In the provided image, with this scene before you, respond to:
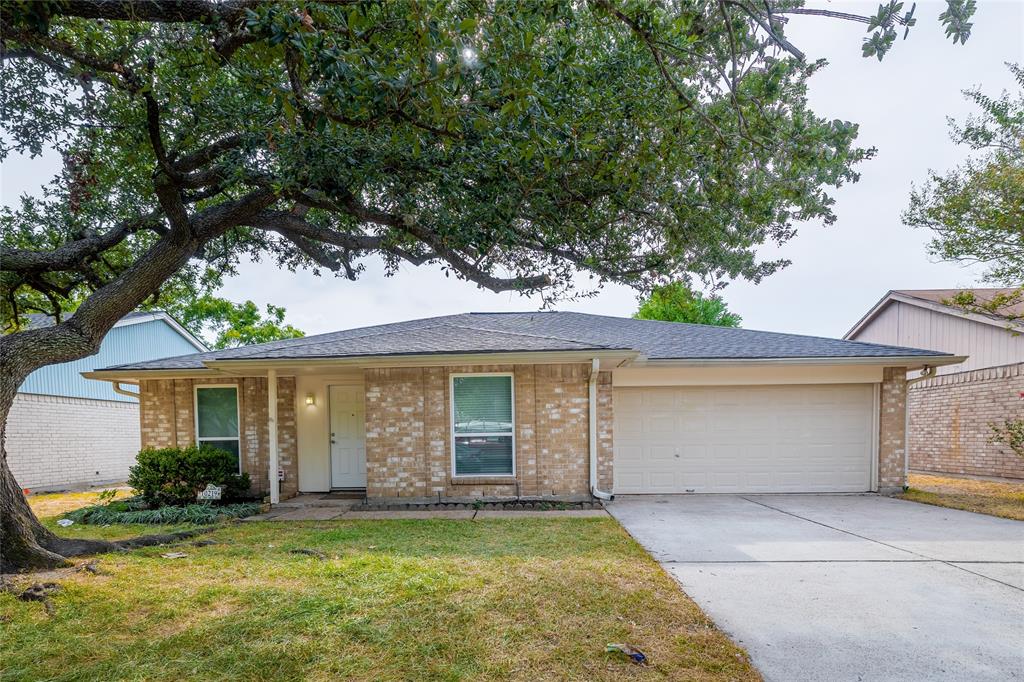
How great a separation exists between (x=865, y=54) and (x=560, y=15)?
6.69 feet

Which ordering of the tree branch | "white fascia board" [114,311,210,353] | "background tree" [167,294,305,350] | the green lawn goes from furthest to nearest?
"background tree" [167,294,305,350], "white fascia board" [114,311,210,353], the tree branch, the green lawn

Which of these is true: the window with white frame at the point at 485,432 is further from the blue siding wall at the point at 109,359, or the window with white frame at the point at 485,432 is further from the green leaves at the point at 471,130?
the blue siding wall at the point at 109,359

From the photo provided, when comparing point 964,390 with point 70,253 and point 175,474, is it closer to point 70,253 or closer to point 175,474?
point 175,474

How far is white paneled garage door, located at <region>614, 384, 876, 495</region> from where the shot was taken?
9.36 m

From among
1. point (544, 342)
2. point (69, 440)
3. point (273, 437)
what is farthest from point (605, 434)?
point (69, 440)

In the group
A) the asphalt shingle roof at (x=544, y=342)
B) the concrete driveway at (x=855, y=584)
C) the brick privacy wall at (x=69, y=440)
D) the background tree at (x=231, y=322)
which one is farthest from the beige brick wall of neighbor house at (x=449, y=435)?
the background tree at (x=231, y=322)

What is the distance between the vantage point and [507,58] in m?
3.25

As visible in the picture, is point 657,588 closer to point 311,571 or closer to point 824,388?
point 311,571

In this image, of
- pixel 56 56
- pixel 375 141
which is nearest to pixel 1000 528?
pixel 375 141

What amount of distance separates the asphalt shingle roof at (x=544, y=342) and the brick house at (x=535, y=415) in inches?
2.8

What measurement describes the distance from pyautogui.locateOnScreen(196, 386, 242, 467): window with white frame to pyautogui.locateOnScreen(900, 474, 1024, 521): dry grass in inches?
484

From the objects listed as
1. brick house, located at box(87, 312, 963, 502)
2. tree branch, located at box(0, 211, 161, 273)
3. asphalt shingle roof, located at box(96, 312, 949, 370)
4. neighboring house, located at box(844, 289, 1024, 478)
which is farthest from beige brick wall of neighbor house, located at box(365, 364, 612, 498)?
neighboring house, located at box(844, 289, 1024, 478)

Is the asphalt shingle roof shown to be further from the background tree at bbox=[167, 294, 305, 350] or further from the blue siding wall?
the background tree at bbox=[167, 294, 305, 350]

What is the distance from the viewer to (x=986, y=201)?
8422mm
